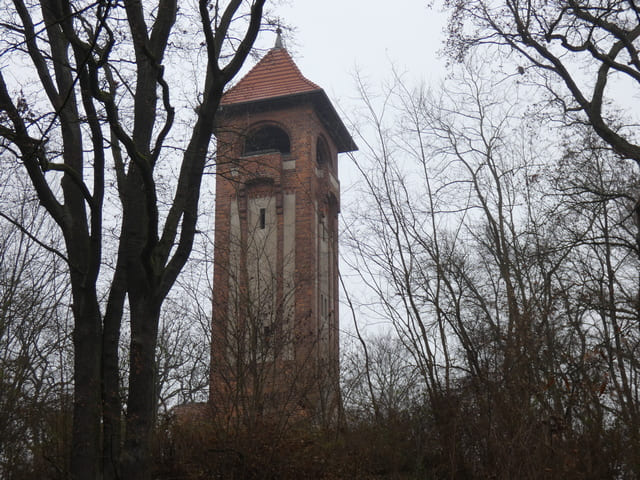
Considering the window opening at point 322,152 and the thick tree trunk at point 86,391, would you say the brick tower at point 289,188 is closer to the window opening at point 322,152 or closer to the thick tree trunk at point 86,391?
the window opening at point 322,152

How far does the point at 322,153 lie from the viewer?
26.1 meters

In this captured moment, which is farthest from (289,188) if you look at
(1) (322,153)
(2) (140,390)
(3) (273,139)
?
(2) (140,390)

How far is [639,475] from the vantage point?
7230mm

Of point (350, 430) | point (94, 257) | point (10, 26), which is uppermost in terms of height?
point (10, 26)

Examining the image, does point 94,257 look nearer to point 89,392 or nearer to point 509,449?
point 89,392

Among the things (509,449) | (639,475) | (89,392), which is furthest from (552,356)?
(89,392)

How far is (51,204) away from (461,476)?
18.4 ft

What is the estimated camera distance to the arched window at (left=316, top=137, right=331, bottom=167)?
84.0ft

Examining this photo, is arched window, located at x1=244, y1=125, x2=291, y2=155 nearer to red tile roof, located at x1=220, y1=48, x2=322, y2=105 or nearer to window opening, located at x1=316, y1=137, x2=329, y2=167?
window opening, located at x1=316, y1=137, x2=329, y2=167

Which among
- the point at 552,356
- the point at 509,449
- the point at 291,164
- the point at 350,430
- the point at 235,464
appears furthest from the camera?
the point at 291,164

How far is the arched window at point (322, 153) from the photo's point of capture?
2561 centimetres

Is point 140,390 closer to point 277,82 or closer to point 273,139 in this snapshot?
point 273,139

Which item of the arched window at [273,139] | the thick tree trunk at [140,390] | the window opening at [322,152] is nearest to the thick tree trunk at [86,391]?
the thick tree trunk at [140,390]

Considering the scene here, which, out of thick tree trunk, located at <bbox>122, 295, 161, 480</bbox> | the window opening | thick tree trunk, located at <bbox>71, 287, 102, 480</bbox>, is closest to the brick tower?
the window opening
